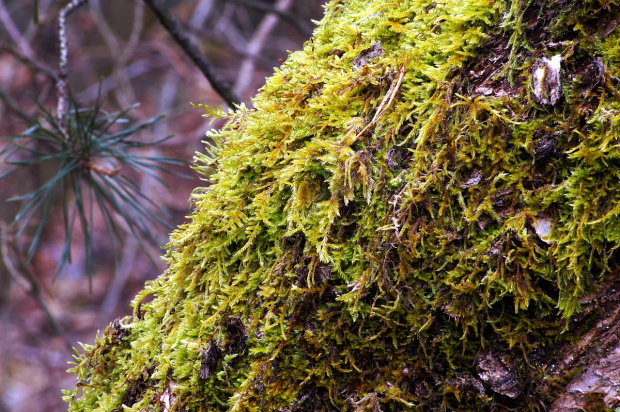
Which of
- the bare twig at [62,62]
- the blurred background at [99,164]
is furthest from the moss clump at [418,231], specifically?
the blurred background at [99,164]

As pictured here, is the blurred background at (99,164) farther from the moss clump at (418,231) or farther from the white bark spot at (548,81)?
the white bark spot at (548,81)

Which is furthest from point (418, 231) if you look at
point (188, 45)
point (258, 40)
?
point (258, 40)

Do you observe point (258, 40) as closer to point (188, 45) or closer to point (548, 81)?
point (188, 45)

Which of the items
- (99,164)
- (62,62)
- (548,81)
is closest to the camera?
(548,81)

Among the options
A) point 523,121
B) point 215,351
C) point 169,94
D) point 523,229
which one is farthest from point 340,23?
point 169,94

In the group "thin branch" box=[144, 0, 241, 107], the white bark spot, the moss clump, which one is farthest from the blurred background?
the white bark spot

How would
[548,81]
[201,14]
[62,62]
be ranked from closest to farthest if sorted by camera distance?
[548,81] < [62,62] < [201,14]

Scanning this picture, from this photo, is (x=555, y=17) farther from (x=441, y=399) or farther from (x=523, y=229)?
(x=441, y=399)

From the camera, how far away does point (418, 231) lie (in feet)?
2.76

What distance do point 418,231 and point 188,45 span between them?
1496mm

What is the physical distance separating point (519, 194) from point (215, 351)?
69 centimetres

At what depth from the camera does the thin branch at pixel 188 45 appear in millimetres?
1777

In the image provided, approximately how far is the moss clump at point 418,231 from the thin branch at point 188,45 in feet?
3.53

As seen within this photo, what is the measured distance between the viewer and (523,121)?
2.71ft
